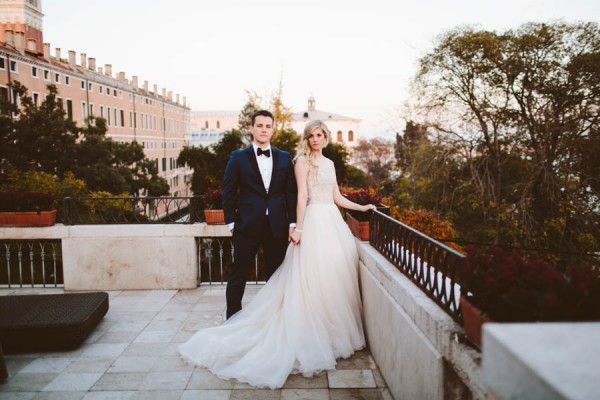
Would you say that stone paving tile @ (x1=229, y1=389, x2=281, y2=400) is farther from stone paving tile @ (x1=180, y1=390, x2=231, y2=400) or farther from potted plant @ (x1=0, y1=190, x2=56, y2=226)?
potted plant @ (x1=0, y1=190, x2=56, y2=226)

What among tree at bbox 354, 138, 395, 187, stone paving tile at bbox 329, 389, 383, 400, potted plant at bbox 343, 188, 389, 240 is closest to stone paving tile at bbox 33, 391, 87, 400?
stone paving tile at bbox 329, 389, 383, 400

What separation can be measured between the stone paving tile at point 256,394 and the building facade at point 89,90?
3062cm

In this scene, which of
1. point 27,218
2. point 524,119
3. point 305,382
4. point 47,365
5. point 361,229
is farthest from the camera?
point 524,119

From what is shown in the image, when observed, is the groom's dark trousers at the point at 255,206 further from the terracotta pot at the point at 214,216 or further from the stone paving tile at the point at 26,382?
the stone paving tile at the point at 26,382

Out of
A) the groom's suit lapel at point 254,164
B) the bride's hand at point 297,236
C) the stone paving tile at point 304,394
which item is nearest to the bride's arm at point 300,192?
the bride's hand at point 297,236

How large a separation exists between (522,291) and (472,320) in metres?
0.44

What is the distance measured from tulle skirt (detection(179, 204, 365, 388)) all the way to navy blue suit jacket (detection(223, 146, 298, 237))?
0.31m

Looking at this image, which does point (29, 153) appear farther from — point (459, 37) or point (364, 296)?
point (364, 296)

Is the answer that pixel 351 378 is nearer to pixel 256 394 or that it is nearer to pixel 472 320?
pixel 256 394

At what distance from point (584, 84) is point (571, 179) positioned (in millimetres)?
4154

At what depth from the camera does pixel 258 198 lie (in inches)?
176

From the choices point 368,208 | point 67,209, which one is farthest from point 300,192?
point 67,209

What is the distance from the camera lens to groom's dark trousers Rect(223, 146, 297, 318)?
4465mm

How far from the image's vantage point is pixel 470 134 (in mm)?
21969
